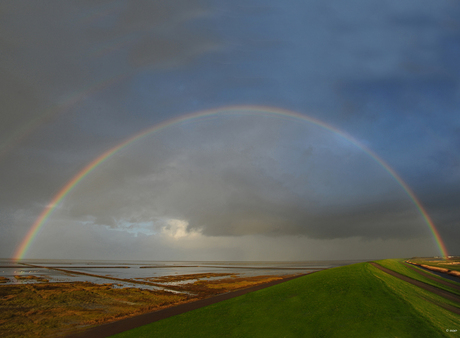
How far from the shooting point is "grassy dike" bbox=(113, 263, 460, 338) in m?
17.0

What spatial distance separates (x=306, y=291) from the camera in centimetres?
3075

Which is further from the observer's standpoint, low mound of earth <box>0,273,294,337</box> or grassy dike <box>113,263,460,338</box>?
low mound of earth <box>0,273,294,337</box>

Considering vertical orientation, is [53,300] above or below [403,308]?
below

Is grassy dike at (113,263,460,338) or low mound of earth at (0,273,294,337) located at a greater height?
grassy dike at (113,263,460,338)

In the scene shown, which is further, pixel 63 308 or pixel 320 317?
pixel 63 308

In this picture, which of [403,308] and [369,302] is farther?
[369,302]

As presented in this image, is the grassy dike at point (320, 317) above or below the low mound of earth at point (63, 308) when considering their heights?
above

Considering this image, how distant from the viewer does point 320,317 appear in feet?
66.6

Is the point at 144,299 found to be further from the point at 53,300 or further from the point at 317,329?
the point at 317,329

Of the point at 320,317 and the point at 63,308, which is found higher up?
the point at 320,317

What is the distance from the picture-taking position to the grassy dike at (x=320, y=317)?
17000mm

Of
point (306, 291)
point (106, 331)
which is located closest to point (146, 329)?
point (106, 331)

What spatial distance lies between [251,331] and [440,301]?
23.9 m

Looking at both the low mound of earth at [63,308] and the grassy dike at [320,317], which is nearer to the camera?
the grassy dike at [320,317]
